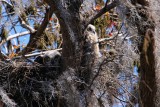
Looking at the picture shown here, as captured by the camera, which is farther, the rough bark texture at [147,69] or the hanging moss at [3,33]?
the hanging moss at [3,33]

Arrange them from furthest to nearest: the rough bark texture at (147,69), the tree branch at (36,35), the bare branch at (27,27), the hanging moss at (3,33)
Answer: the bare branch at (27,27)
the hanging moss at (3,33)
the tree branch at (36,35)
the rough bark texture at (147,69)

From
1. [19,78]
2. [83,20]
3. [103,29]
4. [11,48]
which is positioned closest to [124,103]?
[83,20]

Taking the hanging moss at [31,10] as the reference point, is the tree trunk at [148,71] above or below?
below

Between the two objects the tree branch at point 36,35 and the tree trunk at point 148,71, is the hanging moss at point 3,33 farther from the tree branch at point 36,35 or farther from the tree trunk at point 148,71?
the tree trunk at point 148,71

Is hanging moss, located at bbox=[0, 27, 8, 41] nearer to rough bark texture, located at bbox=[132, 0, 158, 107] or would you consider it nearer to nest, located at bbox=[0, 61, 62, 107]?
nest, located at bbox=[0, 61, 62, 107]

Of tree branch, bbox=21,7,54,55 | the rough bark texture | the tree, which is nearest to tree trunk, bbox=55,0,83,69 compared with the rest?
the tree

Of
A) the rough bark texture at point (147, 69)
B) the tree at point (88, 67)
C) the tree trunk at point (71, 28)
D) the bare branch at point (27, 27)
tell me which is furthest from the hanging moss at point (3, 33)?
the rough bark texture at point (147, 69)

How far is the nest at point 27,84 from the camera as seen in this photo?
4.18 metres

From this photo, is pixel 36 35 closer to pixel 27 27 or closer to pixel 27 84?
pixel 27 27

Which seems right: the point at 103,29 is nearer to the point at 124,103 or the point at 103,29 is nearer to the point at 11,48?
the point at 11,48

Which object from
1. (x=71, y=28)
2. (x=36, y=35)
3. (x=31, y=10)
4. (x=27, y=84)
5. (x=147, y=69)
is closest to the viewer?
(x=147, y=69)

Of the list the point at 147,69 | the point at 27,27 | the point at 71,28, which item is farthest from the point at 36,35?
the point at 147,69

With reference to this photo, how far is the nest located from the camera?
13.7 feet

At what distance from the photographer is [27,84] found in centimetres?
434
